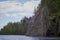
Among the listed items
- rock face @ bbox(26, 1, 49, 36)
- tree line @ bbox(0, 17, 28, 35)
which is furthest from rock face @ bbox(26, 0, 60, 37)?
tree line @ bbox(0, 17, 28, 35)

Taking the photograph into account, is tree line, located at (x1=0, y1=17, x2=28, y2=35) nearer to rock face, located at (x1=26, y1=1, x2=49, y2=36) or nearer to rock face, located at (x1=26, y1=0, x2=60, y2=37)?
rock face, located at (x1=26, y1=1, x2=49, y2=36)

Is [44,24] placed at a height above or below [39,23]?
below

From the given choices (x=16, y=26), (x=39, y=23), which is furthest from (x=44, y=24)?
(x=16, y=26)

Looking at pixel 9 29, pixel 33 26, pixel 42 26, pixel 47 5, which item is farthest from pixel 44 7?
pixel 9 29

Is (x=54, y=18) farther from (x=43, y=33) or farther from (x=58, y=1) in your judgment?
(x=58, y=1)

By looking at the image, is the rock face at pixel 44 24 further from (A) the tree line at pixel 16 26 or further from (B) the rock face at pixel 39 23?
(A) the tree line at pixel 16 26

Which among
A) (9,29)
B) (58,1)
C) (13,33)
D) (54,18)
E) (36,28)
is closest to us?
(58,1)

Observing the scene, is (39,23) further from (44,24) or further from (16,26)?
(16,26)

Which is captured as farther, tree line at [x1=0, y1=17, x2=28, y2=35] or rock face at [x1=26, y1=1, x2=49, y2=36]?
tree line at [x1=0, y1=17, x2=28, y2=35]

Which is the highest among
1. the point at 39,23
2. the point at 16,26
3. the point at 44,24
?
the point at 39,23

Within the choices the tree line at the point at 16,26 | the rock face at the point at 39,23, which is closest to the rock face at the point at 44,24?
the rock face at the point at 39,23

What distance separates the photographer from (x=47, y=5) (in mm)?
44000

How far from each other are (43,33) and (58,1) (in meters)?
13.1

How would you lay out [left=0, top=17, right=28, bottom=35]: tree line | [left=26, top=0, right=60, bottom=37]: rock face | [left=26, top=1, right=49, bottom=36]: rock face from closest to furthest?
[left=26, top=0, right=60, bottom=37]: rock face
[left=26, top=1, right=49, bottom=36]: rock face
[left=0, top=17, right=28, bottom=35]: tree line
